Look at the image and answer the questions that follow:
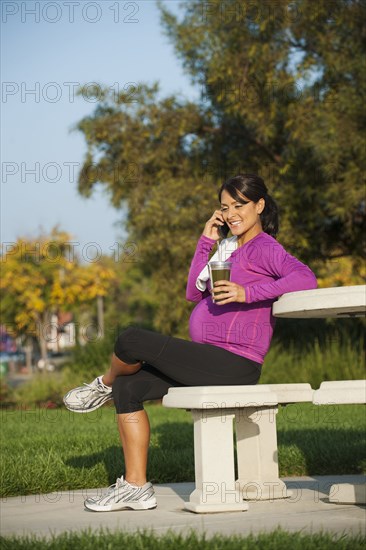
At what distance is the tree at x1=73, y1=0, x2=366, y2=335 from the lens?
48.1 feet

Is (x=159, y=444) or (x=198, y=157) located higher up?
(x=198, y=157)

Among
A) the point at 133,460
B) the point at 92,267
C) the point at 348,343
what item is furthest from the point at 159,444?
the point at 92,267

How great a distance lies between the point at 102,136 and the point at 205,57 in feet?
7.93

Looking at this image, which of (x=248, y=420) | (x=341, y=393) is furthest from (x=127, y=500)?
(x=341, y=393)

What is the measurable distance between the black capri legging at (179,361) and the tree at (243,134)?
353 inches

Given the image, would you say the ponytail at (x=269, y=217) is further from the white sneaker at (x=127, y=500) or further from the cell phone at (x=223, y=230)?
the white sneaker at (x=127, y=500)

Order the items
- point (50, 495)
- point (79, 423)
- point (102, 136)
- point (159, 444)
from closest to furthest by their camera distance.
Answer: point (50, 495) → point (159, 444) → point (79, 423) → point (102, 136)

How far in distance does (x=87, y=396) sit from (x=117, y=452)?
180 cm

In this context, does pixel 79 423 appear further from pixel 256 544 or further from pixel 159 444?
pixel 256 544

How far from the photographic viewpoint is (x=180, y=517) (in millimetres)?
4590

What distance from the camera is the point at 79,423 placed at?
32.8 ft

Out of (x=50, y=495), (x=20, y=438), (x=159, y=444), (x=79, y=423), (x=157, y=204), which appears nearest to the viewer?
(x=50, y=495)

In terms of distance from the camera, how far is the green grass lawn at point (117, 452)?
5.99 m

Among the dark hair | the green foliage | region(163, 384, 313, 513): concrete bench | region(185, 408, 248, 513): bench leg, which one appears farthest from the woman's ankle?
the green foliage
